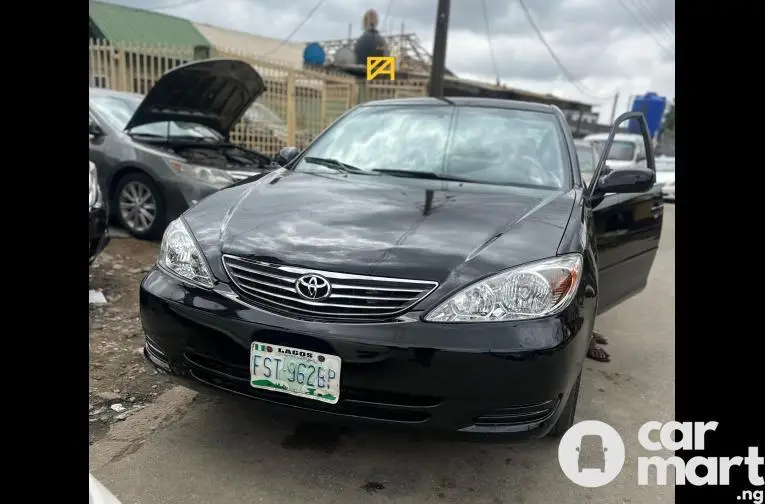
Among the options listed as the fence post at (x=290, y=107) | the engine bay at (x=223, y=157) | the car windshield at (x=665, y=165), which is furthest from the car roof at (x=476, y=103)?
the car windshield at (x=665, y=165)

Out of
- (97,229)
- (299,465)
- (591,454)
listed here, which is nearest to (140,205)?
(97,229)

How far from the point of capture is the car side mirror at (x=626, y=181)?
3.14 m

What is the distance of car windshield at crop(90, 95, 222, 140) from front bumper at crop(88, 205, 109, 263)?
2.19 meters

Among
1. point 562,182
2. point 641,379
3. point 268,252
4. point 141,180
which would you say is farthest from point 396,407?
point 141,180

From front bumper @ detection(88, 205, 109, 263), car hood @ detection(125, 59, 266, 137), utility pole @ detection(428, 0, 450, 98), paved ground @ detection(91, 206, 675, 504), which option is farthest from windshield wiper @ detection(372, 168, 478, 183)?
utility pole @ detection(428, 0, 450, 98)

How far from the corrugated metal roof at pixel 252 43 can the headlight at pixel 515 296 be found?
62.4 feet

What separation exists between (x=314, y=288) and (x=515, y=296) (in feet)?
2.23

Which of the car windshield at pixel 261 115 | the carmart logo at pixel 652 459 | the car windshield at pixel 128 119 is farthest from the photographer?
the car windshield at pixel 261 115

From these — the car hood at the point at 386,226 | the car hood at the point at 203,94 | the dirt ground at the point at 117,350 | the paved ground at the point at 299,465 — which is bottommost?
the paved ground at the point at 299,465

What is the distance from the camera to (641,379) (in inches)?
146

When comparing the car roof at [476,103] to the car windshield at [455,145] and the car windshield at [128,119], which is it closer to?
Answer: the car windshield at [455,145]
